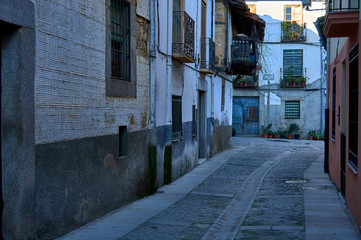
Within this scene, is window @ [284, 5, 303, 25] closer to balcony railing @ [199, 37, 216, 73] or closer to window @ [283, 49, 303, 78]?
window @ [283, 49, 303, 78]

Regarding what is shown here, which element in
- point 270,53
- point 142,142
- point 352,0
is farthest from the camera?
point 270,53

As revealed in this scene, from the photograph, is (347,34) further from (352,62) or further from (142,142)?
(142,142)

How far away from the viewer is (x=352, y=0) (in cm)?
775

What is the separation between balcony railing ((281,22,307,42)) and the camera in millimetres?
29062

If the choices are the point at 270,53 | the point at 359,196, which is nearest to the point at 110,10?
the point at 359,196

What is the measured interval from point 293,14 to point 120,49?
2319cm

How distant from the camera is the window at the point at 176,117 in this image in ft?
39.6

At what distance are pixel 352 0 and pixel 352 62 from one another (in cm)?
104

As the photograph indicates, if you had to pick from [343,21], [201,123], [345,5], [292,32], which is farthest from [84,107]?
[292,32]

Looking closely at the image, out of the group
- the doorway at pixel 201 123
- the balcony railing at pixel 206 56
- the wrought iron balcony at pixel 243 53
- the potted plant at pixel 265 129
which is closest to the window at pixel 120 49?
the balcony railing at pixel 206 56

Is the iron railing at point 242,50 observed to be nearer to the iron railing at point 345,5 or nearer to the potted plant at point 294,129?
the potted plant at point 294,129

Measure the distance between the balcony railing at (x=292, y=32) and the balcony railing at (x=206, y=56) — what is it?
1447cm

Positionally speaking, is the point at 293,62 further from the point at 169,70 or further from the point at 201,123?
the point at 169,70

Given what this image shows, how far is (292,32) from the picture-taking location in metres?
29.2
